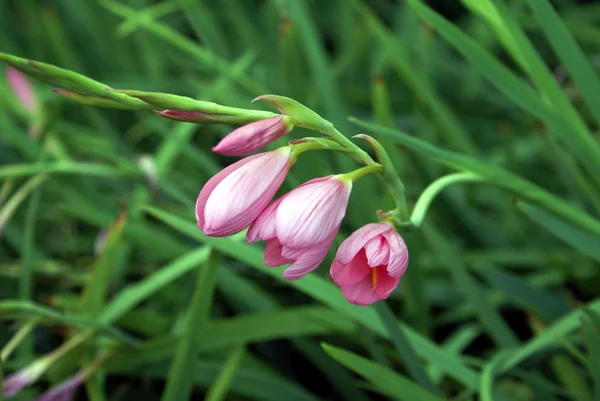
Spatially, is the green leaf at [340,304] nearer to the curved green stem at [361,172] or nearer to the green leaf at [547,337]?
the green leaf at [547,337]

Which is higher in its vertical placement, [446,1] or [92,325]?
[446,1]

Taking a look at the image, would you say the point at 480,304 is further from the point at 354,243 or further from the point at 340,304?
the point at 354,243

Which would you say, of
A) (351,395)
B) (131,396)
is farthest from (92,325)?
(351,395)

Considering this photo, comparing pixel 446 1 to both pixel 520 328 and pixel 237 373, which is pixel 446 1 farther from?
pixel 237 373

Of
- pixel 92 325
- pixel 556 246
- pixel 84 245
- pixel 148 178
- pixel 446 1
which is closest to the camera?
pixel 92 325


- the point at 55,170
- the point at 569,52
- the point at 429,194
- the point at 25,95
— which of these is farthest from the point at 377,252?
the point at 25,95

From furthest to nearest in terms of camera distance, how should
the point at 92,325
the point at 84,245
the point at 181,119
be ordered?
the point at 84,245, the point at 92,325, the point at 181,119

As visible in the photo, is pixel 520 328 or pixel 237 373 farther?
pixel 520 328
